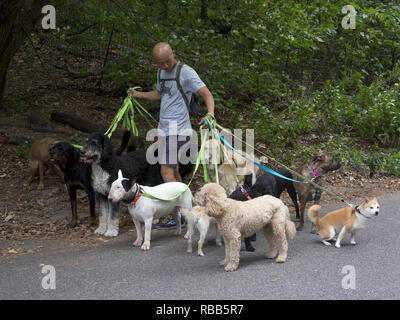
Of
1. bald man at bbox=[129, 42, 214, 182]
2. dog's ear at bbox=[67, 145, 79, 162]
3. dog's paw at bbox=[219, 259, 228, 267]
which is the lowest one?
dog's paw at bbox=[219, 259, 228, 267]

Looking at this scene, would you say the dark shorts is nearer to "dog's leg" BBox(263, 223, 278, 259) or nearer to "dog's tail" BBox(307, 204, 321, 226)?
"dog's leg" BBox(263, 223, 278, 259)

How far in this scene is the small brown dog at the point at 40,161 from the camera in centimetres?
896

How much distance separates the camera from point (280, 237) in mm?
5348

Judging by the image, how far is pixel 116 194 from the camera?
588cm

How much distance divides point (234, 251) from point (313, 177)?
8.47ft

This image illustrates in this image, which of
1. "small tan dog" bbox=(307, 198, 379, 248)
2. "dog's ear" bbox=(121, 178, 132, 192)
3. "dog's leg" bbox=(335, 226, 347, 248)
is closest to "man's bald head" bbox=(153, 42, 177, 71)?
"dog's ear" bbox=(121, 178, 132, 192)

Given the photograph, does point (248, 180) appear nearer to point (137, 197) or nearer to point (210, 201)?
point (137, 197)

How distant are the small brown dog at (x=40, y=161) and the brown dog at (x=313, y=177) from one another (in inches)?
193

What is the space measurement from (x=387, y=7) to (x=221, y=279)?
42.0 ft

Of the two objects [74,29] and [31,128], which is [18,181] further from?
[74,29]

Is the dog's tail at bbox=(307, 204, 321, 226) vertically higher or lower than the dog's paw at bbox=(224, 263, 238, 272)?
higher

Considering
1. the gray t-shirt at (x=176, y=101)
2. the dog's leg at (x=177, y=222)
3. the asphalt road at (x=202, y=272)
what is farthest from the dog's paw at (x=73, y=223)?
the gray t-shirt at (x=176, y=101)

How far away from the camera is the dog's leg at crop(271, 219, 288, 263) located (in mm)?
5305

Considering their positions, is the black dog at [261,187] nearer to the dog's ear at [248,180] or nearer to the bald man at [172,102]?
the dog's ear at [248,180]
